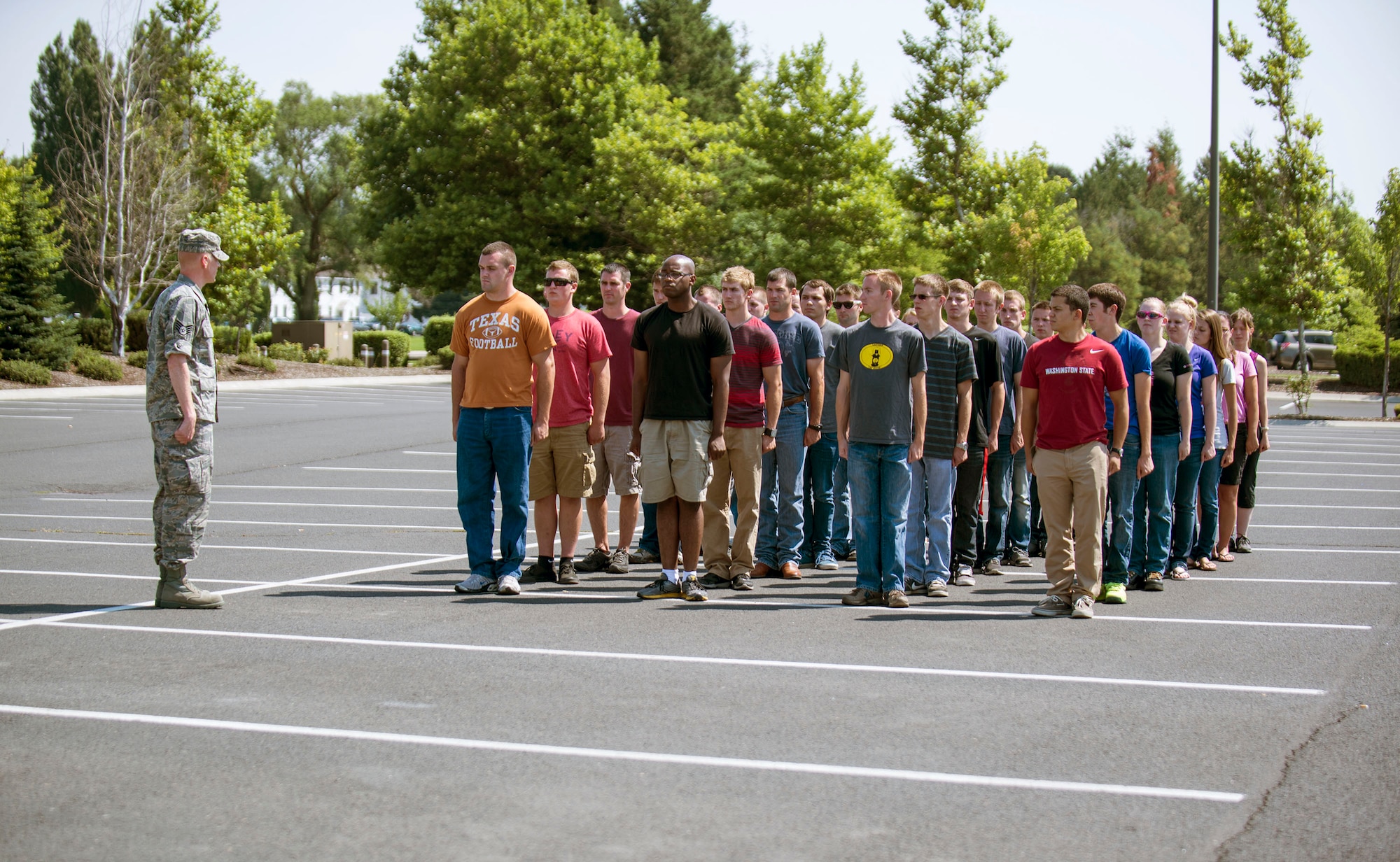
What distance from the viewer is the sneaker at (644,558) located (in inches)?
364

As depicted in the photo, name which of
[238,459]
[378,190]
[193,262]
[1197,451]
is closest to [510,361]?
[193,262]

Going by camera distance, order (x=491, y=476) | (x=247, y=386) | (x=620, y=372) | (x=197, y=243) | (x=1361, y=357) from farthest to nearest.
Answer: (x=1361, y=357) → (x=247, y=386) → (x=620, y=372) → (x=491, y=476) → (x=197, y=243)

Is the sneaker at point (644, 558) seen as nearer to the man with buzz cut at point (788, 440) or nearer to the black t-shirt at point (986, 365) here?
the man with buzz cut at point (788, 440)

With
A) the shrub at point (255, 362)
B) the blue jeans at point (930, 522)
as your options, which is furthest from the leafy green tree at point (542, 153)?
A: the blue jeans at point (930, 522)

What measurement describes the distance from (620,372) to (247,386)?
24.4 m

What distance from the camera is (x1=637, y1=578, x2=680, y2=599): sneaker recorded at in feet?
25.2

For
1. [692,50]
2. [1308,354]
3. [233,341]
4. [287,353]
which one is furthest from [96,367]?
[1308,354]

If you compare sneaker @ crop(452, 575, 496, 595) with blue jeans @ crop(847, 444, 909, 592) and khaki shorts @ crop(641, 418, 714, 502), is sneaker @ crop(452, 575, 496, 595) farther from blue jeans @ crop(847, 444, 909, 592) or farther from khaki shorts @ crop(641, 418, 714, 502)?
blue jeans @ crop(847, 444, 909, 592)

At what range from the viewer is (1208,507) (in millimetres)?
9195

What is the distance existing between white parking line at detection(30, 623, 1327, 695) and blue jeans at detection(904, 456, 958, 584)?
7.05ft

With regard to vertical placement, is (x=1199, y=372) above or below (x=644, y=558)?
above

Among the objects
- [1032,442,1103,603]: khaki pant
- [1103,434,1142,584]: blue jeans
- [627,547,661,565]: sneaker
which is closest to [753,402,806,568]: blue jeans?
[627,547,661,565]: sneaker

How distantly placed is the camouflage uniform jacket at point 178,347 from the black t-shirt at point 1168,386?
5.92 metres

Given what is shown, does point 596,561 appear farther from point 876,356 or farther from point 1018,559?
point 1018,559
